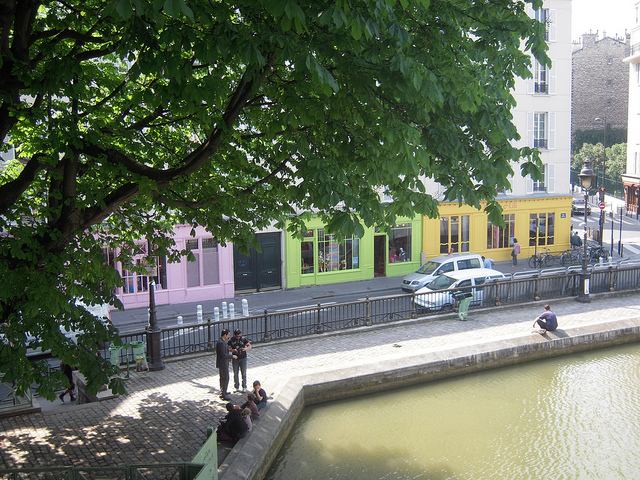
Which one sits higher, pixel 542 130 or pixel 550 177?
pixel 542 130

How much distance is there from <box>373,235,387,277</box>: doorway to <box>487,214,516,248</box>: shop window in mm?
6580

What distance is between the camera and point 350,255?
1225 inches

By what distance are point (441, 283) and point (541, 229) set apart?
15.4 meters

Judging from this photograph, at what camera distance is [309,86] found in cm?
830

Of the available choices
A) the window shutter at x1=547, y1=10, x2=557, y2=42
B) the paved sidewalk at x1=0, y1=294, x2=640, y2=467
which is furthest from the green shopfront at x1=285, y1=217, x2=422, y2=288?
the window shutter at x1=547, y1=10, x2=557, y2=42

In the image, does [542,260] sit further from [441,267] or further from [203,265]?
[203,265]

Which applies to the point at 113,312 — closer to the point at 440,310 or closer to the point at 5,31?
the point at 440,310

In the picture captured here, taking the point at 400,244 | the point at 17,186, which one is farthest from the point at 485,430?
the point at 400,244

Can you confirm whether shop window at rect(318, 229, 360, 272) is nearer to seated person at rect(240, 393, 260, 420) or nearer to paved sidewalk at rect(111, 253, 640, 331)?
paved sidewalk at rect(111, 253, 640, 331)

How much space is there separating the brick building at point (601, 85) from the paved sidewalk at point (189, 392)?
53.4m

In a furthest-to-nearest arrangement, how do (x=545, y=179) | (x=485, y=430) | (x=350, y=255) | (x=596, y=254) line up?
(x=545, y=179) < (x=596, y=254) < (x=350, y=255) < (x=485, y=430)

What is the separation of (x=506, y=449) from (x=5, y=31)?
10.8 m

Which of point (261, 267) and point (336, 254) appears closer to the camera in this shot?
point (261, 267)

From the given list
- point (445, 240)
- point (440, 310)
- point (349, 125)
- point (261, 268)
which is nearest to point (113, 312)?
point (261, 268)
